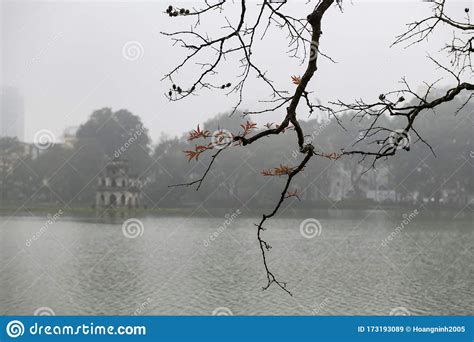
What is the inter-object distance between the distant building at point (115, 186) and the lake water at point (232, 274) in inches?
725

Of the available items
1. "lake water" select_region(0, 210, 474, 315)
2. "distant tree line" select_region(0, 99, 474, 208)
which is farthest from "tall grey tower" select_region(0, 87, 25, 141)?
"lake water" select_region(0, 210, 474, 315)

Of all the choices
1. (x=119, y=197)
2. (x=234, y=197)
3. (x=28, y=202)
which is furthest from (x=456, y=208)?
(x=28, y=202)

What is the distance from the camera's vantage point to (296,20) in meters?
2.02

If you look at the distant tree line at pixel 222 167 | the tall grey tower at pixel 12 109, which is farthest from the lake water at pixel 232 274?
the tall grey tower at pixel 12 109

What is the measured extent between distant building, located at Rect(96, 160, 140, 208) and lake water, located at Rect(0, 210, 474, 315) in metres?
18.4

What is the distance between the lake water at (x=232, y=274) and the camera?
963 cm

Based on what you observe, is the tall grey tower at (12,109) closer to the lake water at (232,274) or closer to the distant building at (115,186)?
the distant building at (115,186)

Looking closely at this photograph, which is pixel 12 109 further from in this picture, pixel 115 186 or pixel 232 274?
pixel 232 274

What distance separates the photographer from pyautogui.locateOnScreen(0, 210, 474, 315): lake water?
9.63 metres

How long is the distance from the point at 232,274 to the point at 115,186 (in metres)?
28.6

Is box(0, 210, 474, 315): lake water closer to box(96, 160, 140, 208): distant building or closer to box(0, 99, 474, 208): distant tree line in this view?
box(96, 160, 140, 208): distant building

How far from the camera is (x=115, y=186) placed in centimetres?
3978

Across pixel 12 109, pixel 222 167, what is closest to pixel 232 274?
pixel 222 167
